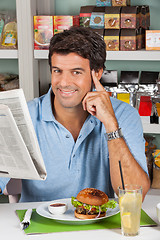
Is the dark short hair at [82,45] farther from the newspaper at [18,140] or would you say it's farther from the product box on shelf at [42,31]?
the product box on shelf at [42,31]

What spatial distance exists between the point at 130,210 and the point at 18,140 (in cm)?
35

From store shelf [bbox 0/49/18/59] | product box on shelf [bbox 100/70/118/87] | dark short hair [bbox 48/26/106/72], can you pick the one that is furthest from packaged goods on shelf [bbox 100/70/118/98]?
dark short hair [bbox 48/26/106/72]

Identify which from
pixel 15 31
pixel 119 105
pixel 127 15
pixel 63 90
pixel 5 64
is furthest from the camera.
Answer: pixel 5 64

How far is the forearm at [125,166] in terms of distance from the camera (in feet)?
4.60

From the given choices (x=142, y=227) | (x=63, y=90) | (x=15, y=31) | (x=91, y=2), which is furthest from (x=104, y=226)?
(x=91, y=2)

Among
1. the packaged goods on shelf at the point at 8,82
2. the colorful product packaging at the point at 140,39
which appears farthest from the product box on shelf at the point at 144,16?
the packaged goods on shelf at the point at 8,82

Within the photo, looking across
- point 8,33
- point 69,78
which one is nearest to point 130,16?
point 8,33

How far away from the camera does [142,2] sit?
2.45m

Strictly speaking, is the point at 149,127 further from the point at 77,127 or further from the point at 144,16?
the point at 77,127

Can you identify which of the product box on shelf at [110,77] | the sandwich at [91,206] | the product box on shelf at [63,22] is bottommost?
the sandwich at [91,206]

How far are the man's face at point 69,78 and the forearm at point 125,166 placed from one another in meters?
0.23

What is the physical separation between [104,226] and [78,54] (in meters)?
0.65

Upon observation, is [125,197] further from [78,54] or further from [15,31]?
[15,31]

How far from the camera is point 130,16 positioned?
7.11ft
